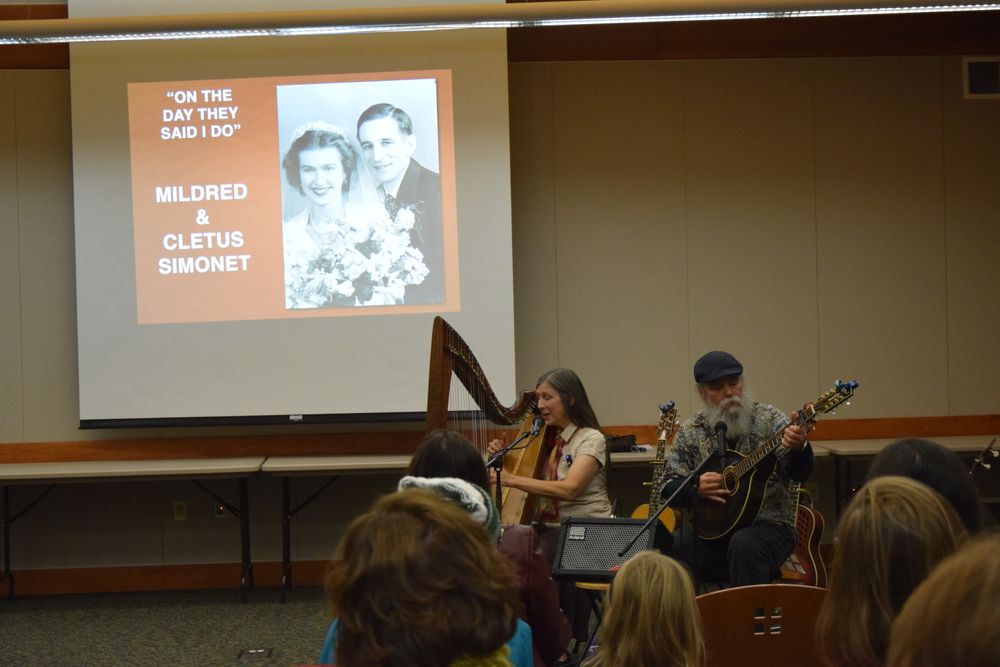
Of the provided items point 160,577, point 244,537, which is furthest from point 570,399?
point 160,577

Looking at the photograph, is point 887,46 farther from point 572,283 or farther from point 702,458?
point 702,458

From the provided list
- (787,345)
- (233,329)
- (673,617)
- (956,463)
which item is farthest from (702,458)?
(233,329)

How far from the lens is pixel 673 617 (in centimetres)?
170

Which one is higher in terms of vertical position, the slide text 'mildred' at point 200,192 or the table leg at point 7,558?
the slide text 'mildred' at point 200,192

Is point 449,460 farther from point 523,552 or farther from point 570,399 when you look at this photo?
point 570,399

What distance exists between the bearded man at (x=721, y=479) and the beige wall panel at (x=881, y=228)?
2447 millimetres

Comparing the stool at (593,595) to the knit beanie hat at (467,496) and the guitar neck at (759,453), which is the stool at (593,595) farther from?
the knit beanie hat at (467,496)

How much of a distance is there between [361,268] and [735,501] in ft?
8.68

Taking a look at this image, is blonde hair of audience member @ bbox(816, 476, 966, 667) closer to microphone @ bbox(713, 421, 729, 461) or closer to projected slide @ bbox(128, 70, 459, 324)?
microphone @ bbox(713, 421, 729, 461)

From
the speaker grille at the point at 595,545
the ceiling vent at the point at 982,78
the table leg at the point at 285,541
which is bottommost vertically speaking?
the table leg at the point at 285,541

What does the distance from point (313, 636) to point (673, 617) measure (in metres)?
3.14

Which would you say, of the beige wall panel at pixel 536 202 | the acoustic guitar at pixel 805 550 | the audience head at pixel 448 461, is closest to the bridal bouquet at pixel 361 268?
the beige wall panel at pixel 536 202

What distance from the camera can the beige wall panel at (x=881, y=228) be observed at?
18.9ft

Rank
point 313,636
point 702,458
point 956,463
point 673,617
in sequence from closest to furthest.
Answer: point 673,617, point 956,463, point 702,458, point 313,636
